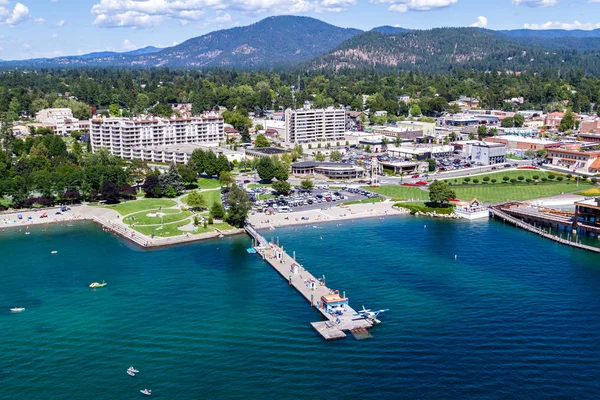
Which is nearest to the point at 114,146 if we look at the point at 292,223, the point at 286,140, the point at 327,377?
the point at 286,140

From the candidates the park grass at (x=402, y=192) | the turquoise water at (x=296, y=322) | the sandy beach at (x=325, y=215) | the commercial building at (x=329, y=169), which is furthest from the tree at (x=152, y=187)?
the park grass at (x=402, y=192)

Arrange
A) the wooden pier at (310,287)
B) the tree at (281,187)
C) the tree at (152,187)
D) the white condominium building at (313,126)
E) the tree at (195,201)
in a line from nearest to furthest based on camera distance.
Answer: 1. the wooden pier at (310,287)
2. the tree at (195,201)
3. the tree at (152,187)
4. the tree at (281,187)
5. the white condominium building at (313,126)

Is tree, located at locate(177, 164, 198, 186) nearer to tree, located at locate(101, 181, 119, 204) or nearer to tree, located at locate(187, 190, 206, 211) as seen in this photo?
tree, located at locate(101, 181, 119, 204)

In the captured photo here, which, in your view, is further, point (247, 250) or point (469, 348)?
point (247, 250)

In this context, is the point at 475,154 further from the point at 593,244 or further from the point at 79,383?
the point at 79,383

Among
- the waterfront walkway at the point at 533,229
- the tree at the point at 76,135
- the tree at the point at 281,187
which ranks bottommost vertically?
the waterfront walkway at the point at 533,229

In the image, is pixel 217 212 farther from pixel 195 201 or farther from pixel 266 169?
pixel 266 169

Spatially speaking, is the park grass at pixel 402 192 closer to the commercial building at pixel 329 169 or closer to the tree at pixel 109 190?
the commercial building at pixel 329 169

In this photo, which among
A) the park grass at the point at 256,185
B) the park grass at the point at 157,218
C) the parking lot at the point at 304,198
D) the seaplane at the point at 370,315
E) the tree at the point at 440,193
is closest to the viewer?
the seaplane at the point at 370,315
